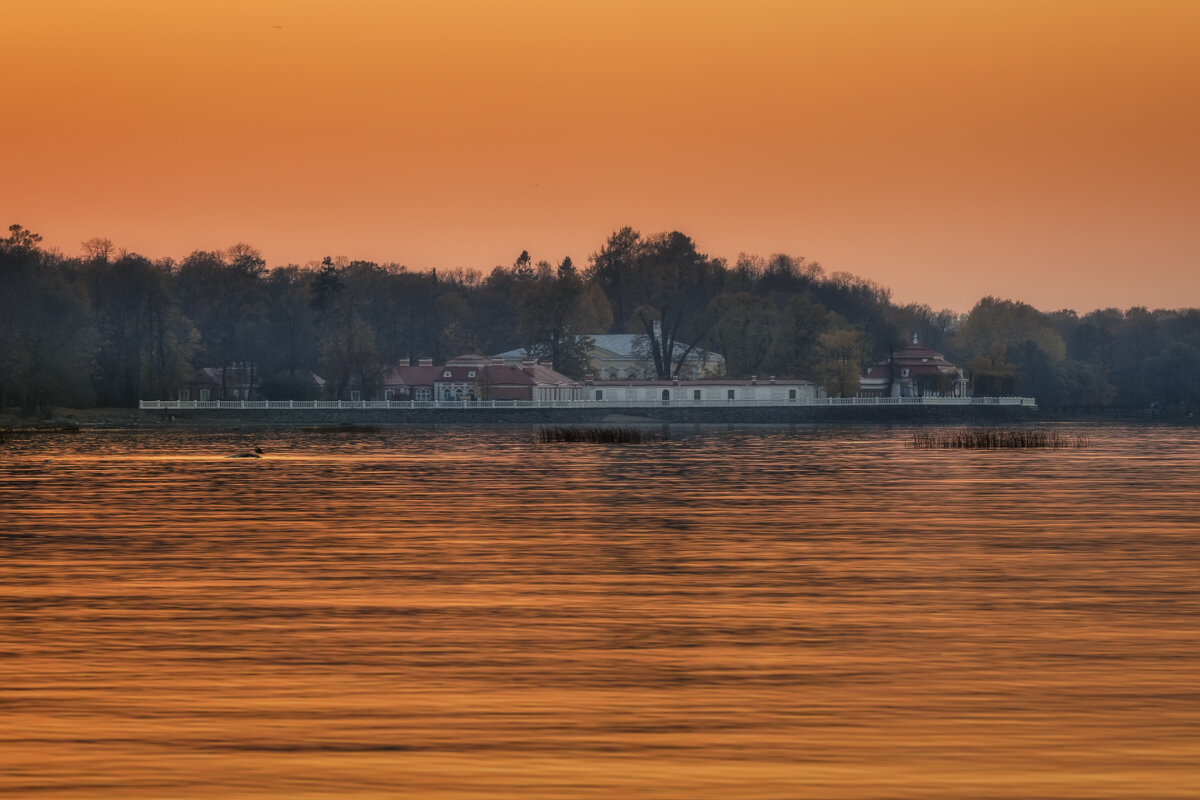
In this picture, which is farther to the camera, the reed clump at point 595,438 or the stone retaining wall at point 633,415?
the stone retaining wall at point 633,415

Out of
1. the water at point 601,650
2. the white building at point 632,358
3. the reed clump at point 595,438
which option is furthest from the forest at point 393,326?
the water at point 601,650

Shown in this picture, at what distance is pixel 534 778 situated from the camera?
38.9 ft

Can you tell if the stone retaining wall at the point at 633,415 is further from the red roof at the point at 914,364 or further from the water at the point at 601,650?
the water at the point at 601,650

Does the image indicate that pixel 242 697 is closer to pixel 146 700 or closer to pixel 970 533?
pixel 146 700

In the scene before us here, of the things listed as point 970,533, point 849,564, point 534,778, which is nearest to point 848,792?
point 534,778

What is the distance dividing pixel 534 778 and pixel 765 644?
6.77 meters

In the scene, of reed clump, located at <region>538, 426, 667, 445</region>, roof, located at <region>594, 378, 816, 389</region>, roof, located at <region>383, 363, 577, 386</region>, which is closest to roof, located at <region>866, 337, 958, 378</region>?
roof, located at <region>594, 378, 816, 389</region>

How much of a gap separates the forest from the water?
312 ft

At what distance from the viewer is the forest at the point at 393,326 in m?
129

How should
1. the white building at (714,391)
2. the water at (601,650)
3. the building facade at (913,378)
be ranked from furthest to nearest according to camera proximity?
the building facade at (913,378)
the white building at (714,391)
the water at (601,650)

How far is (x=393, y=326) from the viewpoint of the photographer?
7303 inches

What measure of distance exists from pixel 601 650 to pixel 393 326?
6690 inches

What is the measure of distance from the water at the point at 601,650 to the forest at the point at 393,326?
312ft

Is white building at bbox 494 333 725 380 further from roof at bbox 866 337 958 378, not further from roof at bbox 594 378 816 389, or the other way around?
roof at bbox 866 337 958 378
